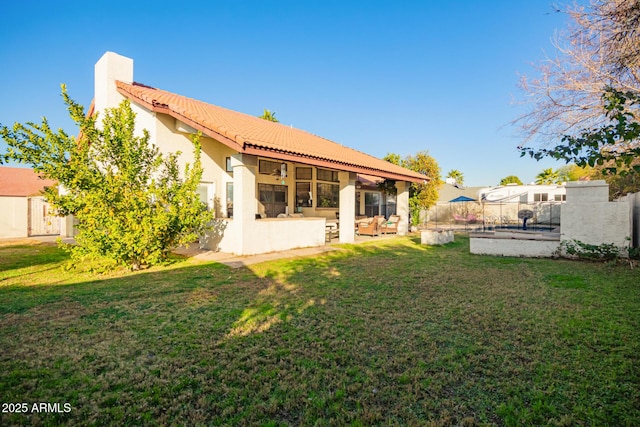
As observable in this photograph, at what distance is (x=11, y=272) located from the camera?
26.8 feet

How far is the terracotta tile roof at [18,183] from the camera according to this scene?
63.4 feet

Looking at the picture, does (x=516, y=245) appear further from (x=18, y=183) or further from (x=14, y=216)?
(x=18, y=183)

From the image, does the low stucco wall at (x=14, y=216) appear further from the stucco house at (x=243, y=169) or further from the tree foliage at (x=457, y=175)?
the tree foliage at (x=457, y=175)

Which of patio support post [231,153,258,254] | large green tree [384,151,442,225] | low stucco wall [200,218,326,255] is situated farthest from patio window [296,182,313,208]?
large green tree [384,151,442,225]

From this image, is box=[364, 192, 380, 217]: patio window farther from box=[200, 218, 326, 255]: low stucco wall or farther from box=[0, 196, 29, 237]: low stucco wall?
box=[0, 196, 29, 237]: low stucco wall

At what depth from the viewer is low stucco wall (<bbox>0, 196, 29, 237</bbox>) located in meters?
18.1

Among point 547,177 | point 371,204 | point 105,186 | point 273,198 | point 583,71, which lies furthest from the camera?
point 547,177

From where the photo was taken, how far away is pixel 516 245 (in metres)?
11.1

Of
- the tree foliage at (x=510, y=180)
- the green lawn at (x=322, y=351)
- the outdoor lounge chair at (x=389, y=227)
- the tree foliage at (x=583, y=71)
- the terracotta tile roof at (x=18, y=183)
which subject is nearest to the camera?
the green lawn at (x=322, y=351)

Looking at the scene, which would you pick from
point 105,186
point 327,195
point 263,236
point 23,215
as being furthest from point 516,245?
point 23,215

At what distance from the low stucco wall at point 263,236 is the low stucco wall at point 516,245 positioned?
635 centimetres

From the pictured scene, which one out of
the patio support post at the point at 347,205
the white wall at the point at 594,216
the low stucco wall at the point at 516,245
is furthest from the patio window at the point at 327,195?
the white wall at the point at 594,216

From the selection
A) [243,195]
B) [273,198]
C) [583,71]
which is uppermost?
[583,71]

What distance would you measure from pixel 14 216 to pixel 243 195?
17548 millimetres
